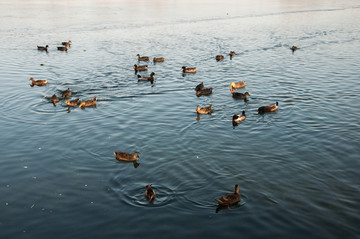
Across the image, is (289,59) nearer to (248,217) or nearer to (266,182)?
(266,182)

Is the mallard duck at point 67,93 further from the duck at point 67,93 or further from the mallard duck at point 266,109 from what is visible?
the mallard duck at point 266,109

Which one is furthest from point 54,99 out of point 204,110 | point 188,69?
point 188,69

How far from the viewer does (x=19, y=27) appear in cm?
5219

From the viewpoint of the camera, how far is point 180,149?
15.4 meters

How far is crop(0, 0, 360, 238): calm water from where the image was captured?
35.5 ft

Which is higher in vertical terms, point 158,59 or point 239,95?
point 158,59

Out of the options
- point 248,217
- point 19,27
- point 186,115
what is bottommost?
point 248,217

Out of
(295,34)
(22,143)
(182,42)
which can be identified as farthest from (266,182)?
(295,34)

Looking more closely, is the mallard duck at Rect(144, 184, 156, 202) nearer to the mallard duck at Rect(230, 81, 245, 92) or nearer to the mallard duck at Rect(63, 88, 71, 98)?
the mallard duck at Rect(63, 88, 71, 98)

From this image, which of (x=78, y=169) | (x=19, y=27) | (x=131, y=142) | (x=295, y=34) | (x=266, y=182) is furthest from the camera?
(x=19, y=27)

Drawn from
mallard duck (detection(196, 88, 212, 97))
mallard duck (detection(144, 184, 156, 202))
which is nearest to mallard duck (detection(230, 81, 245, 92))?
mallard duck (detection(196, 88, 212, 97))

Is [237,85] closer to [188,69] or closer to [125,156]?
[188,69]

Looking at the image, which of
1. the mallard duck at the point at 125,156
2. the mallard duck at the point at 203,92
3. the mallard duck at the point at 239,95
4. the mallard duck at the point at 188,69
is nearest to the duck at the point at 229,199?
the mallard duck at the point at 125,156

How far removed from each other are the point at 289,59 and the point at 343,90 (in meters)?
10.5
